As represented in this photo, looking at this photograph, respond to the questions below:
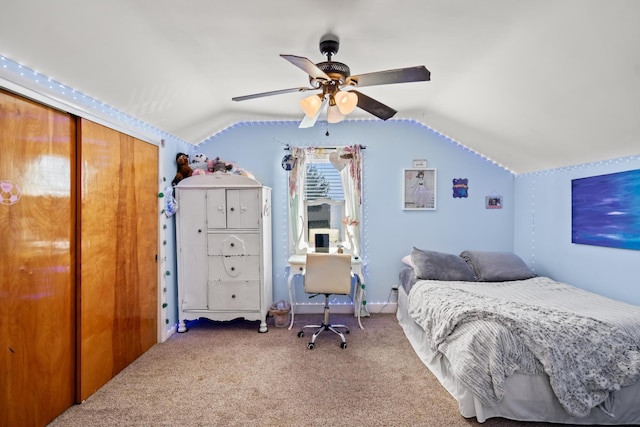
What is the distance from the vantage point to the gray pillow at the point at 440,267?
11.6ft

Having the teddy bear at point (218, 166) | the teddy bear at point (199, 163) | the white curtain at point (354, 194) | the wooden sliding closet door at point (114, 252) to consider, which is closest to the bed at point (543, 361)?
the white curtain at point (354, 194)

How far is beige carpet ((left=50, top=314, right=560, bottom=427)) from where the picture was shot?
2152 millimetres

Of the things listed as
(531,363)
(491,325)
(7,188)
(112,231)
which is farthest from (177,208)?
(531,363)

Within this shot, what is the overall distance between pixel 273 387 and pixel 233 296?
1322 millimetres

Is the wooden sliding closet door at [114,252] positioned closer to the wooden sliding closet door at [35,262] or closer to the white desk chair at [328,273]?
the wooden sliding closet door at [35,262]

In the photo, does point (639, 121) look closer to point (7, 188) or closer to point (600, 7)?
point (600, 7)

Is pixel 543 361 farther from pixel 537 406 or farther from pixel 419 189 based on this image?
pixel 419 189

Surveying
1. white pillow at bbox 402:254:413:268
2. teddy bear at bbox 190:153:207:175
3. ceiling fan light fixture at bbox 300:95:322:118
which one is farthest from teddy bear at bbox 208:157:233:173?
white pillow at bbox 402:254:413:268

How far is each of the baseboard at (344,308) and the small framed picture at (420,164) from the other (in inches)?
69.5

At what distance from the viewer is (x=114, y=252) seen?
8.86ft

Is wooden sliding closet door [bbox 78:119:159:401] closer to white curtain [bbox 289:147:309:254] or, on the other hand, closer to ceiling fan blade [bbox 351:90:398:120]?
white curtain [bbox 289:147:309:254]

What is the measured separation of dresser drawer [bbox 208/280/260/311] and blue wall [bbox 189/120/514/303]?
2.11 feet

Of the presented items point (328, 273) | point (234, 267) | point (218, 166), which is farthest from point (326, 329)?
point (218, 166)

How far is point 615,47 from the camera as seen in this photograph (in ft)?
6.01
